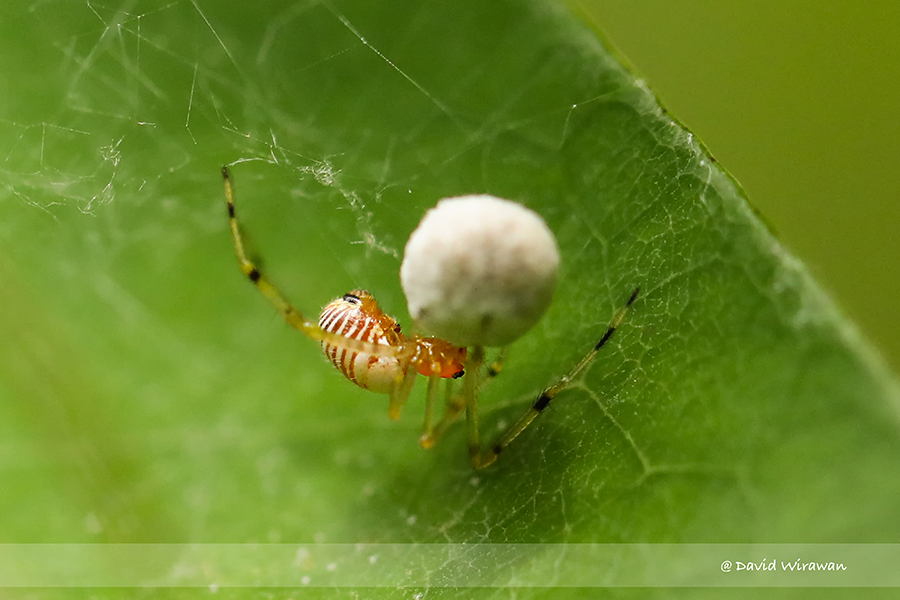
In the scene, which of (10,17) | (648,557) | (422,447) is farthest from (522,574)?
(10,17)

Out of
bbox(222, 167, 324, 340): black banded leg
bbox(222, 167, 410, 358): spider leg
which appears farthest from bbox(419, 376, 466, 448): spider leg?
bbox(222, 167, 324, 340): black banded leg

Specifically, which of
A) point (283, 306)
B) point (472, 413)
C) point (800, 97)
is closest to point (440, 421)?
point (472, 413)

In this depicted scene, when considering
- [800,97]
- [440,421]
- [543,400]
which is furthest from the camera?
[800,97]

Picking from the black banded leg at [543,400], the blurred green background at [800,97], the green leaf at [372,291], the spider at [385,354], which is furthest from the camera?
the blurred green background at [800,97]

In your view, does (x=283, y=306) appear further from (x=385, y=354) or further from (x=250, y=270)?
(x=385, y=354)

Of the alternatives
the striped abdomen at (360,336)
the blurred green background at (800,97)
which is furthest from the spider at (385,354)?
the blurred green background at (800,97)

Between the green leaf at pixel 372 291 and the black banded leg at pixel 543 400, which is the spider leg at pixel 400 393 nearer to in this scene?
the green leaf at pixel 372 291

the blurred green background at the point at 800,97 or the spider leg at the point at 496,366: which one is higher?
the blurred green background at the point at 800,97

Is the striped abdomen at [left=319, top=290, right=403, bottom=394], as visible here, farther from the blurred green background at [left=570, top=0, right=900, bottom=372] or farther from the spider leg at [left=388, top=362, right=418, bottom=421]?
the blurred green background at [left=570, top=0, right=900, bottom=372]
